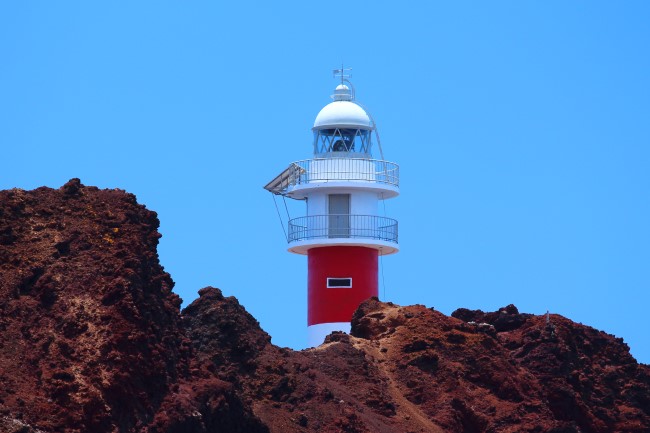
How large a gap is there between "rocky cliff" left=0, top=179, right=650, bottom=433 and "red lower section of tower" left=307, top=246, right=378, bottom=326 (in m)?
8.40

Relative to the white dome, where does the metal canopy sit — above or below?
below

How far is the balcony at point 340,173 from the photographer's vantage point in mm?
54406

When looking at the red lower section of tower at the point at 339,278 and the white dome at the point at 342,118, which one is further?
the white dome at the point at 342,118

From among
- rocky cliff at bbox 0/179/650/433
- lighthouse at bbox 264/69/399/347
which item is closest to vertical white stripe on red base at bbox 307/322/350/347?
lighthouse at bbox 264/69/399/347

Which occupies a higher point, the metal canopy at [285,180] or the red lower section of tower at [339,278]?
the metal canopy at [285,180]

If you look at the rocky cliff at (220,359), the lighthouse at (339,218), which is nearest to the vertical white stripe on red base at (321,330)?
the lighthouse at (339,218)

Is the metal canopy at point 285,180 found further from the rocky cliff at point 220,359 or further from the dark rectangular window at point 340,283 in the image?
the rocky cliff at point 220,359

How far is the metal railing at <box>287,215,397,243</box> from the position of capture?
54000 millimetres

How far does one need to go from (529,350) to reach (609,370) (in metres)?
1.93

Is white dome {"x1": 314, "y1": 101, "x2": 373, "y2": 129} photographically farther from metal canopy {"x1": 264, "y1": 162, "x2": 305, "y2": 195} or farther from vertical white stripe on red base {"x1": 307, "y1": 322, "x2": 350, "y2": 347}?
vertical white stripe on red base {"x1": 307, "y1": 322, "x2": 350, "y2": 347}

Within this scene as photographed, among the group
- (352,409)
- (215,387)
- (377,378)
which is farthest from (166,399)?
(377,378)

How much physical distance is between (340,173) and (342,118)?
1.73 metres

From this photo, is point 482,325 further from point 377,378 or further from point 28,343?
point 28,343

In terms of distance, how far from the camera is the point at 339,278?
175ft
